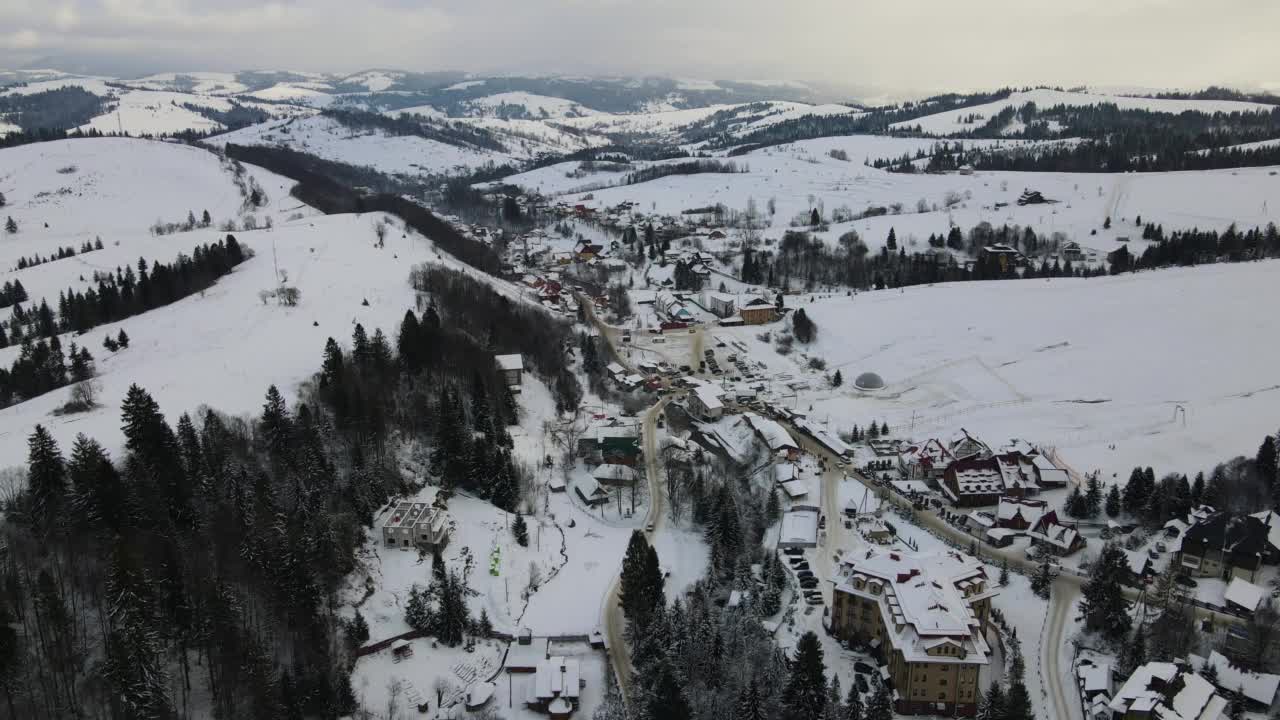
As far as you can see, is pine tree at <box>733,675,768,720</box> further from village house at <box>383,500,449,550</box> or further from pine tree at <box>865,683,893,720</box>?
village house at <box>383,500,449,550</box>

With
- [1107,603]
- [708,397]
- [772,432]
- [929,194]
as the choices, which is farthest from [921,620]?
[929,194]

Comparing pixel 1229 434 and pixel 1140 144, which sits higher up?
pixel 1140 144

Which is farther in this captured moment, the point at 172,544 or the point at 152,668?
the point at 172,544

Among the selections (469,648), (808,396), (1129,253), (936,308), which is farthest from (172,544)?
(1129,253)

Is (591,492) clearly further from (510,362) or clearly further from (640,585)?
(510,362)

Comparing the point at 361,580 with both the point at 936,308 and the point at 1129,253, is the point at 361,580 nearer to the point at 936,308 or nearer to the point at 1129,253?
the point at 936,308

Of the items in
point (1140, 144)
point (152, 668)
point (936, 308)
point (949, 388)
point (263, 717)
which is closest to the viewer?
point (152, 668)
